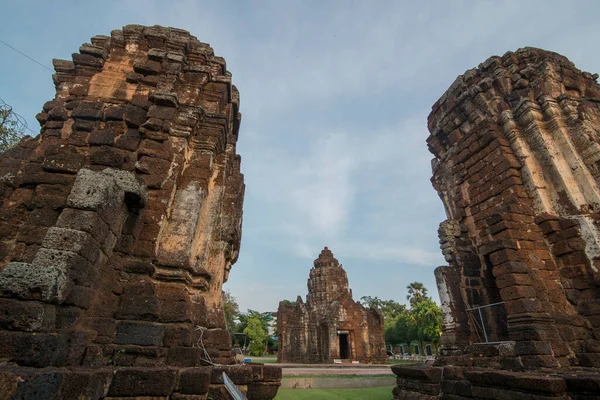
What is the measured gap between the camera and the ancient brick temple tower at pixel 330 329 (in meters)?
24.0

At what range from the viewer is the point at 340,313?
24656 millimetres

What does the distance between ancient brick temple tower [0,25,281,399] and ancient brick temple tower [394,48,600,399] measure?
3.38 meters

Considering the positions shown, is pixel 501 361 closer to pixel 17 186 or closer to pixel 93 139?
pixel 93 139

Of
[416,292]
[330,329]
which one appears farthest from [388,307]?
[330,329]

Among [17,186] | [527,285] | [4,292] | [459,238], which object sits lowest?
[4,292]

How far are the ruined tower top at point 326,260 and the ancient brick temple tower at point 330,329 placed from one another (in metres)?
1.37

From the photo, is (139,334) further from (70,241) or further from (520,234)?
(520,234)

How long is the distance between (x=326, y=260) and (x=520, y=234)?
2344 cm

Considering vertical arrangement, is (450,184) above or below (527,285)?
above

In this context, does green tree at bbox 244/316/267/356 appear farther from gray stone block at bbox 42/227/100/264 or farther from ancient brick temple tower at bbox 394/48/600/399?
gray stone block at bbox 42/227/100/264

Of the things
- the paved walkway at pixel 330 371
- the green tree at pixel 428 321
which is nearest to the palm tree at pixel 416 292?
the green tree at pixel 428 321

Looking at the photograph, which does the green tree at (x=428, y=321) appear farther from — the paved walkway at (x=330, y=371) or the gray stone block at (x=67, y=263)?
the gray stone block at (x=67, y=263)

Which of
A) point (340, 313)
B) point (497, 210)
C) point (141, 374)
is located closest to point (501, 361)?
point (497, 210)

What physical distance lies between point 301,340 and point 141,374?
24.5m
